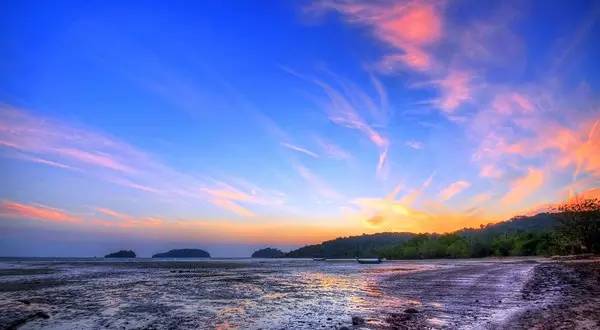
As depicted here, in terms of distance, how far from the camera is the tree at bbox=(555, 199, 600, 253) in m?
87.1

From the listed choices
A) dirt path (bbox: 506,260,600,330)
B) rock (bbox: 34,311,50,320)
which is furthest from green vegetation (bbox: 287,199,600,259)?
rock (bbox: 34,311,50,320)

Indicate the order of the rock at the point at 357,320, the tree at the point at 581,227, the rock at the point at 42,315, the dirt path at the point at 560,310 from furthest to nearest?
the tree at the point at 581,227
the rock at the point at 42,315
the rock at the point at 357,320
the dirt path at the point at 560,310

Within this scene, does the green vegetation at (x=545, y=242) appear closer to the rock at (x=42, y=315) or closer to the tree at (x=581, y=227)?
the tree at (x=581, y=227)

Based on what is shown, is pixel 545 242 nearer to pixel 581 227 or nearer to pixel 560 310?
pixel 581 227

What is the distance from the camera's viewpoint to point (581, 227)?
292ft

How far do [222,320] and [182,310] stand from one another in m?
5.04

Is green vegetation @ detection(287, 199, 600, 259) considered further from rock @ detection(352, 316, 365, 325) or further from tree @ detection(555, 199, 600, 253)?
rock @ detection(352, 316, 365, 325)

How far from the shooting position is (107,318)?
21703 millimetres

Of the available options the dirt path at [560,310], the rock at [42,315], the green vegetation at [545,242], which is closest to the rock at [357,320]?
the dirt path at [560,310]

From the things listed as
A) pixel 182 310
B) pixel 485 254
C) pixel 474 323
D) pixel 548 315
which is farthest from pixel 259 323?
pixel 485 254

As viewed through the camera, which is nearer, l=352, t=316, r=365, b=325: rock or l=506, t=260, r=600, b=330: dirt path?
l=506, t=260, r=600, b=330: dirt path

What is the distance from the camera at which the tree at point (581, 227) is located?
8706 cm

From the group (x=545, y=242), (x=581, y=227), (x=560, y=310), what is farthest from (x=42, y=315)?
(x=545, y=242)

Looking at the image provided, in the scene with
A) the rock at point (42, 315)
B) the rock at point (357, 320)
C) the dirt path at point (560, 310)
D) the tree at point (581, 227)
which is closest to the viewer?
the dirt path at point (560, 310)
